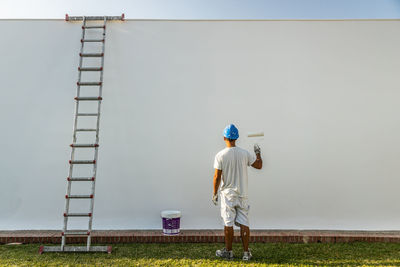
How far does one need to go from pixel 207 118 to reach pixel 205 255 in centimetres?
209

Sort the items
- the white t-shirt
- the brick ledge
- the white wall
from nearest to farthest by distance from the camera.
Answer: the white t-shirt < the brick ledge < the white wall

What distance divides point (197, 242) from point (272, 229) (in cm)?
122

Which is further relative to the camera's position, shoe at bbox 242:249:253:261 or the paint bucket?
the paint bucket

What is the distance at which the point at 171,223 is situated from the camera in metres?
4.47

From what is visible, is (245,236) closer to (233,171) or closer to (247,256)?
(247,256)

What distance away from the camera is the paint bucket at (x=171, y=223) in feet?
14.6

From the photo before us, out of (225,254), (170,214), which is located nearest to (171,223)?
(170,214)

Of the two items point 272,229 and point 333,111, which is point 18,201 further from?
point 333,111

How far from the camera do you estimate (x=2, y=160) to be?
4.85 metres

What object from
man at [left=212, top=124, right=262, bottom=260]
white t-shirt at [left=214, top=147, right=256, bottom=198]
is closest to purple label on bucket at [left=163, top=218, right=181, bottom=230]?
man at [left=212, top=124, right=262, bottom=260]

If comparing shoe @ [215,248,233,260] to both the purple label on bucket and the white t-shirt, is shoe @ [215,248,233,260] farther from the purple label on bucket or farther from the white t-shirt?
the purple label on bucket

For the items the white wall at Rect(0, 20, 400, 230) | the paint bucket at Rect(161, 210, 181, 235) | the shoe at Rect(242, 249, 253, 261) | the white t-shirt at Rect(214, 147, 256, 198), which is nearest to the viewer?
the shoe at Rect(242, 249, 253, 261)

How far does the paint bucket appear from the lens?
4.46 meters

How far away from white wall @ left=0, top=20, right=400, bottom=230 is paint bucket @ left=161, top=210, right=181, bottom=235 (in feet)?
1.10
